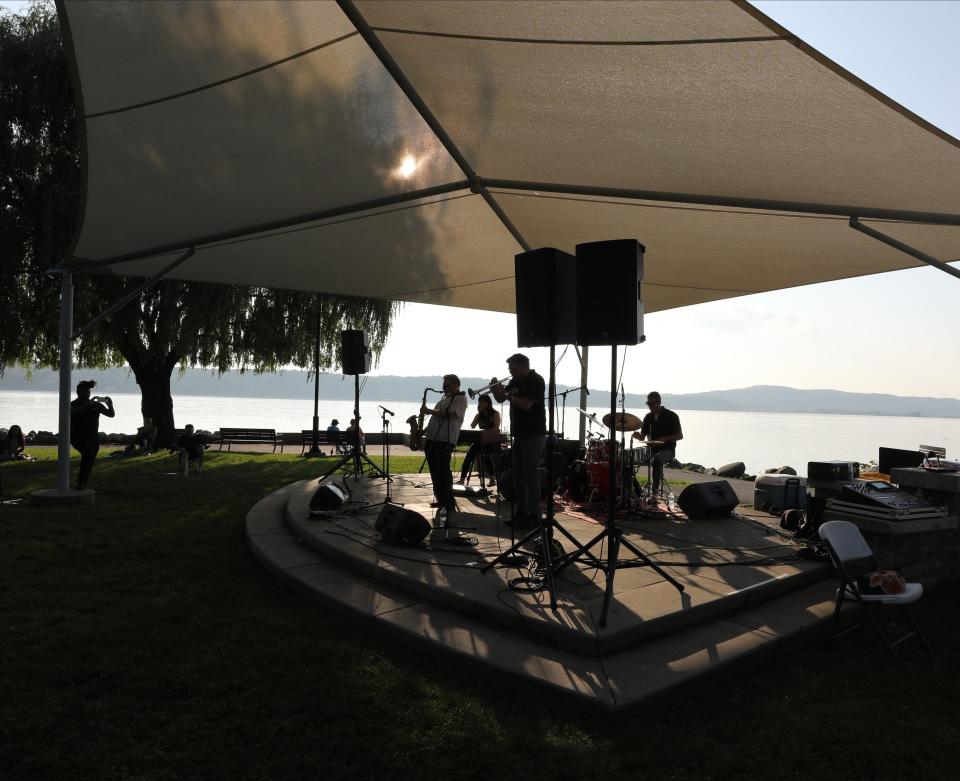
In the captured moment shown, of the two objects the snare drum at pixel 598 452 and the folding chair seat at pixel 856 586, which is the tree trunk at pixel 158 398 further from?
the folding chair seat at pixel 856 586

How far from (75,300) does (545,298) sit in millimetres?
12456

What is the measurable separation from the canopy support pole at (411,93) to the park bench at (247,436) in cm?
1346

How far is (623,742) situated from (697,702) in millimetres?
644

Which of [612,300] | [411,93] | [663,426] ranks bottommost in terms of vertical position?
[663,426]

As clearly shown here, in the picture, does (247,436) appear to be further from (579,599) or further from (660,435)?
(579,599)

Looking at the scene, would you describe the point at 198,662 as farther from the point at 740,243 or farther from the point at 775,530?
the point at 740,243

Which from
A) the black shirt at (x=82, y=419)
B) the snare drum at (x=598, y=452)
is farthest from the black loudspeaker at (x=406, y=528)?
the black shirt at (x=82, y=419)

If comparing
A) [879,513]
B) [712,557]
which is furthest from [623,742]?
[879,513]

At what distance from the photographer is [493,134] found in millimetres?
5168

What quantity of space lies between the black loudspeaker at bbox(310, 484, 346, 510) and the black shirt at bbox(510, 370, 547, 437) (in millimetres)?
2176

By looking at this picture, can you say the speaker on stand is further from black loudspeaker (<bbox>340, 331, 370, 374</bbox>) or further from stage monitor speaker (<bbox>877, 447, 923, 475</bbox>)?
black loudspeaker (<bbox>340, 331, 370, 374</bbox>)

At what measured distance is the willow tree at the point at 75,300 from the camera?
12352 mm

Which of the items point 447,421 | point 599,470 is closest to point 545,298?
point 447,421

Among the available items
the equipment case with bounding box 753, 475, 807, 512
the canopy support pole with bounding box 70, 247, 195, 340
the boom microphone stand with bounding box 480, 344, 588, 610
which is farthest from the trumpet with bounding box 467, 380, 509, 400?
the equipment case with bounding box 753, 475, 807, 512
